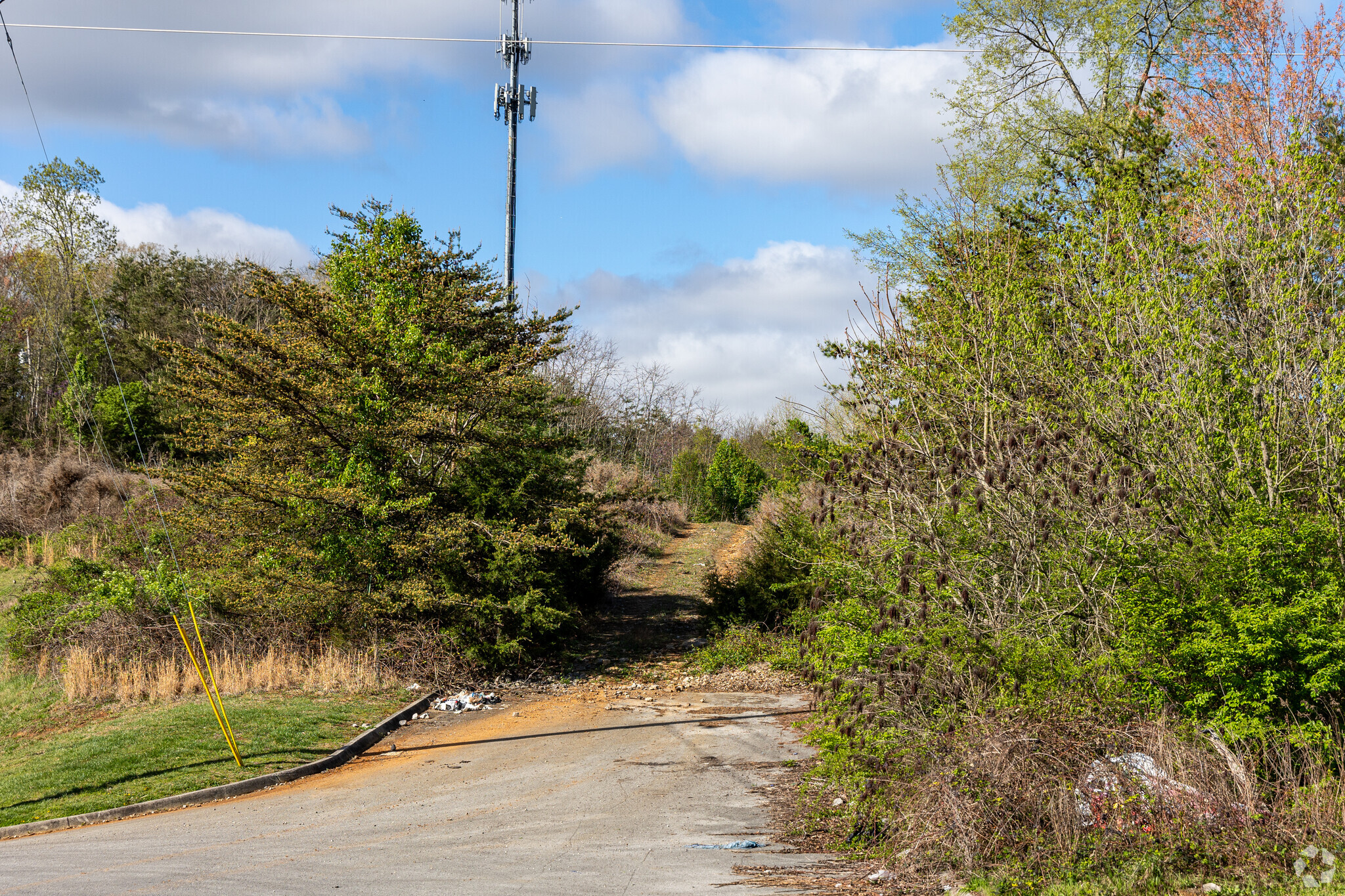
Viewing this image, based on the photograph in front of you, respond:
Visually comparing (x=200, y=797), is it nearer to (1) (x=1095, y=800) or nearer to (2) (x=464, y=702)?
(2) (x=464, y=702)

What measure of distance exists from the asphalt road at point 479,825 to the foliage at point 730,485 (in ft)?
97.0

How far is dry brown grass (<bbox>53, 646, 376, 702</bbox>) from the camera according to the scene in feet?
55.5

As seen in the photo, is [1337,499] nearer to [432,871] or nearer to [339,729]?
[432,871]

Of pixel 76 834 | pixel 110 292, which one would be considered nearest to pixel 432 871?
pixel 76 834

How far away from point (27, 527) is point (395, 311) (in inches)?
757

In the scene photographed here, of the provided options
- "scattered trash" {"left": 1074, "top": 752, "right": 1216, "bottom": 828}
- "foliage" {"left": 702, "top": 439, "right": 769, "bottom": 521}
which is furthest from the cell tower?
"scattered trash" {"left": 1074, "top": 752, "right": 1216, "bottom": 828}

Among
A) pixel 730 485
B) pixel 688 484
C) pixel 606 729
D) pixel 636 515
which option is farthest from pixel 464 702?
pixel 730 485

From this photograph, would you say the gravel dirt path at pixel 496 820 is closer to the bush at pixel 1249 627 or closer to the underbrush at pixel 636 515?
the bush at pixel 1249 627

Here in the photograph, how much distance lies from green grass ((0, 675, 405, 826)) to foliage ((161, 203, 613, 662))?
2302 millimetres

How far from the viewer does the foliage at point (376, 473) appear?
17844mm

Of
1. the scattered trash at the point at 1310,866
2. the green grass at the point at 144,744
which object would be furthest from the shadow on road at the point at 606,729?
the scattered trash at the point at 1310,866

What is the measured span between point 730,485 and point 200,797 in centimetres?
3512

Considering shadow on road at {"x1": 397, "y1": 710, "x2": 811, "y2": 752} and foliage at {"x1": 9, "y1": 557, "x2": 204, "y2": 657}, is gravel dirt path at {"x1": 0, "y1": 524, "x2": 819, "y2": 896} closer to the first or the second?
shadow on road at {"x1": 397, "y1": 710, "x2": 811, "y2": 752}

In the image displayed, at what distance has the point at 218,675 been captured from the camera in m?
17.5
